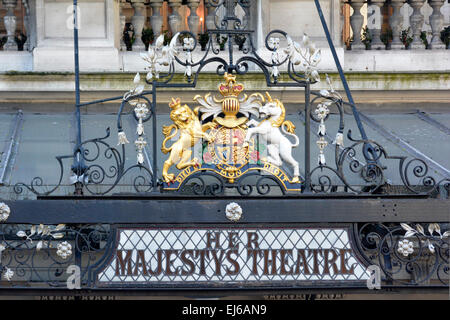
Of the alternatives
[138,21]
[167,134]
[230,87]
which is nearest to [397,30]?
[138,21]

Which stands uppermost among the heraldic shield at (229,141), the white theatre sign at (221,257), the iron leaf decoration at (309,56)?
the iron leaf decoration at (309,56)

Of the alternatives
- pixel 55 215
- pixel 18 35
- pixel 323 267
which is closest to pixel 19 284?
pixel 55 215

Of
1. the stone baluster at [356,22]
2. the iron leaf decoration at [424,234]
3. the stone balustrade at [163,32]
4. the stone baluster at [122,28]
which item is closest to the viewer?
the iron leaf decoration at [424,234]

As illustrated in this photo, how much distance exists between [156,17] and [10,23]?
164 centimetres

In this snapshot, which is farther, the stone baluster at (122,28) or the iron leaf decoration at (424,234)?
the stone baluster at (122,28)

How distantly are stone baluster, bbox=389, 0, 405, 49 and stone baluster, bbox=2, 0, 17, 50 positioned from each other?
428 cm

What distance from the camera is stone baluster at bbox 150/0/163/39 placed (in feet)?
41.0

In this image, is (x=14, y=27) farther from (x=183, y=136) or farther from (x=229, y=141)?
(x=229, y=141)

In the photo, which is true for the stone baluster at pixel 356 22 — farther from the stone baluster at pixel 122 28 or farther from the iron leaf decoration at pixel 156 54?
the iron leaf decoration at pixel 156 54

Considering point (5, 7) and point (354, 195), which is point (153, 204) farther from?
point (5, 7)

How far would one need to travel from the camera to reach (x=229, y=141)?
10.4 m

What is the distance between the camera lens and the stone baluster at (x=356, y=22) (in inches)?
501

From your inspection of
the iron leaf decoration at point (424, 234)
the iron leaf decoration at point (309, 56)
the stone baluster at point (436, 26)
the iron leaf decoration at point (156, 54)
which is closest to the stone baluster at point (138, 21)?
the iron leaf decoration at point (156, 54)

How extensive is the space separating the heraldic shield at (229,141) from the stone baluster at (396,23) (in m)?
2.81
